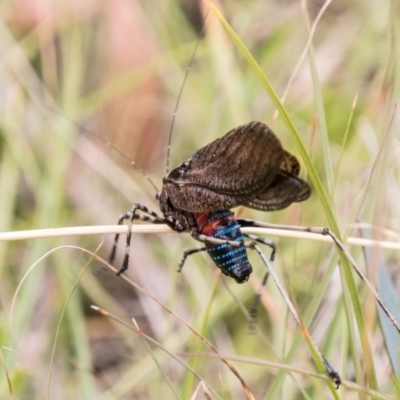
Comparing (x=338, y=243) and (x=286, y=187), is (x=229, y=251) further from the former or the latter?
(x=338, y=243)

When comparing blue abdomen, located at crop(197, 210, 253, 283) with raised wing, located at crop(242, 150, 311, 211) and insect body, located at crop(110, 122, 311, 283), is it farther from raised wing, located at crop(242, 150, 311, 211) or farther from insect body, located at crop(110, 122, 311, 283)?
raised wing, located at crop(242, 150, 311, 211)

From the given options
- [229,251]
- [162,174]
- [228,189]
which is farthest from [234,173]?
[162,174]

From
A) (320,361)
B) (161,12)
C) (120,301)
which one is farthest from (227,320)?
(161,12)

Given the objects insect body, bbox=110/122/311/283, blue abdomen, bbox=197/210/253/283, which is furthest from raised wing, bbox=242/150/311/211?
blue abdomen, bbox=197/210/253/283

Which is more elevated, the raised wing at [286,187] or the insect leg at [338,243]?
the raised wing at [286,187]

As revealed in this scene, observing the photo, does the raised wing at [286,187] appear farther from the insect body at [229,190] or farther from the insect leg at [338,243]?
the insect leg at [338,243]

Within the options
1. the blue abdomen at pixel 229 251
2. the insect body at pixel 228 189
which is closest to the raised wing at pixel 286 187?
the insect body at pixel 228 189

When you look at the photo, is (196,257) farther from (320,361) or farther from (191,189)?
(320,361)

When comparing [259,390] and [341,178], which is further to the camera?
[341,178]
